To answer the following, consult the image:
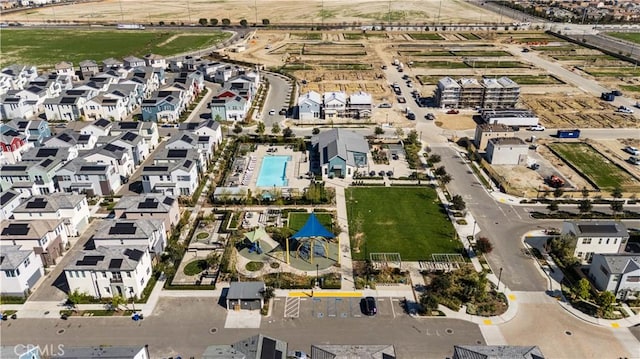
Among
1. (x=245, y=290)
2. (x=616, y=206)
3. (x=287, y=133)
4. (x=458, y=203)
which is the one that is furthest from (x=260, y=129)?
(x=616, y=206)

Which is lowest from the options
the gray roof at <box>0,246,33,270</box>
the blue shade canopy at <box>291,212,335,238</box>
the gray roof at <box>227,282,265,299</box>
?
the gray roof at <box>227,282,265,299</box>

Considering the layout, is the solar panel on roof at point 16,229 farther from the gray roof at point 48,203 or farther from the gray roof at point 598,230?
the gray roof at point 598,230

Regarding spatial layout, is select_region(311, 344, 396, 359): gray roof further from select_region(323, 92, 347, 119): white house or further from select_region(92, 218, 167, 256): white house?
select_region(323, 92, 347, 119): white house

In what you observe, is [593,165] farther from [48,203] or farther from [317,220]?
[48,203]

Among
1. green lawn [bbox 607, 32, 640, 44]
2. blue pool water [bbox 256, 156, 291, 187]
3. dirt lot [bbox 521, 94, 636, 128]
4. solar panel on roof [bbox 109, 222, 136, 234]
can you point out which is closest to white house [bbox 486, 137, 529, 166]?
dirt lot [bbox 521, 94, 636, 128]

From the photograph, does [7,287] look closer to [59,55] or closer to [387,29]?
[59,55]

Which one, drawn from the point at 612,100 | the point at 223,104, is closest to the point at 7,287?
the point at 223,104
